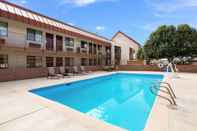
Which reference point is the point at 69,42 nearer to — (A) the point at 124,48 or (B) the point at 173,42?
(B) the point at 173,42

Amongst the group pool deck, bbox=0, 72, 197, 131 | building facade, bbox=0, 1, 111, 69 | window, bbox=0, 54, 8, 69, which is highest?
building facade, bbox=0, 1, 111, 69

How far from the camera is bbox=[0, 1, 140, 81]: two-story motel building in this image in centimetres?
1132

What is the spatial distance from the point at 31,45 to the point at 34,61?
154cm

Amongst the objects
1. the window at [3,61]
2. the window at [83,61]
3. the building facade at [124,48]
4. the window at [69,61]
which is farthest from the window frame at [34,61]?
the building facade at [124,48]

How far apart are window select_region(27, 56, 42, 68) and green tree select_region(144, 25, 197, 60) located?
51.0 ft

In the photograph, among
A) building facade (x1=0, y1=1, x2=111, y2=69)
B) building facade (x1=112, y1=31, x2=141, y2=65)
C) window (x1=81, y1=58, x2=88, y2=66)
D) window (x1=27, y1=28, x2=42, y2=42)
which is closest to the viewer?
building facade (x1=0, y1=1, x2=111, y2=69)

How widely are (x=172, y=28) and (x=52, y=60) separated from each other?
16612 mm

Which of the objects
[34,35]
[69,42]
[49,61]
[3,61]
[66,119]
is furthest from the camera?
[69,42]

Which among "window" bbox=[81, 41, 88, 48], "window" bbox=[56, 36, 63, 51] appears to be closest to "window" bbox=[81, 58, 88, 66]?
"window" bbox=[81, 41, 88, 48]

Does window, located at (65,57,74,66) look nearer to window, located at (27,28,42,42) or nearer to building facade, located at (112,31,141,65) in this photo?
window, located at (27,28,42,42)

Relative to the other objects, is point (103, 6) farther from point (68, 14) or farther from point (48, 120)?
point (48, 120)

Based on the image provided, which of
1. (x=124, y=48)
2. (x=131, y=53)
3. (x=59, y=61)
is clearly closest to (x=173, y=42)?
(x=124, y=48)

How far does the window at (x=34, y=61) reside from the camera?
43.6ft

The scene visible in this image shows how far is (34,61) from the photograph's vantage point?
539 inches
